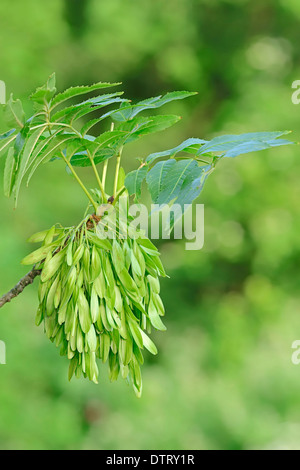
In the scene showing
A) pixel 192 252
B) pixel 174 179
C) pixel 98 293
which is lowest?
pixel 98 293

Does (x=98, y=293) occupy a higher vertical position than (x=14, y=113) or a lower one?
lower

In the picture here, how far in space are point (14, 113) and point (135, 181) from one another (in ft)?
0.48

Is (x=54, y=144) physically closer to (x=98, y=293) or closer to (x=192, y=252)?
(x=98, y=293)

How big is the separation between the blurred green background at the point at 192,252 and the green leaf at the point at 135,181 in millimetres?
2401

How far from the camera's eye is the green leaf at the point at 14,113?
639 mm

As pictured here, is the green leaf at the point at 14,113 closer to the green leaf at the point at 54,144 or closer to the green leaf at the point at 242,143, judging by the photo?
the green leaf at the point at 54,144

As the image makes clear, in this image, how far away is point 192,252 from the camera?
12.8 feet

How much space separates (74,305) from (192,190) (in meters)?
0.17

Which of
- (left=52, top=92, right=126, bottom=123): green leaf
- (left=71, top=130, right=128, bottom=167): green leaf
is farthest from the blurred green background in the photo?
(left=52, top=92, right=126, bottom=123): green leaf

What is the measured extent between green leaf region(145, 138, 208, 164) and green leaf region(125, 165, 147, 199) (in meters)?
0.02

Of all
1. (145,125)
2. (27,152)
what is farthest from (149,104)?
(27,152)

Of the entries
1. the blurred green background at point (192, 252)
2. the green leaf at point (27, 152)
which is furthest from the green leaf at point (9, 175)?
the blurred green background at point (192, 252)

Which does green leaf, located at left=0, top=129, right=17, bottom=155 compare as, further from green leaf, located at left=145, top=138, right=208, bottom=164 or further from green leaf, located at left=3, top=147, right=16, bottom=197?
green leaf, located at left=145, top=138, right=208, bottom=164

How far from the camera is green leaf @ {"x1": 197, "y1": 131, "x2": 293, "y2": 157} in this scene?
66cm
